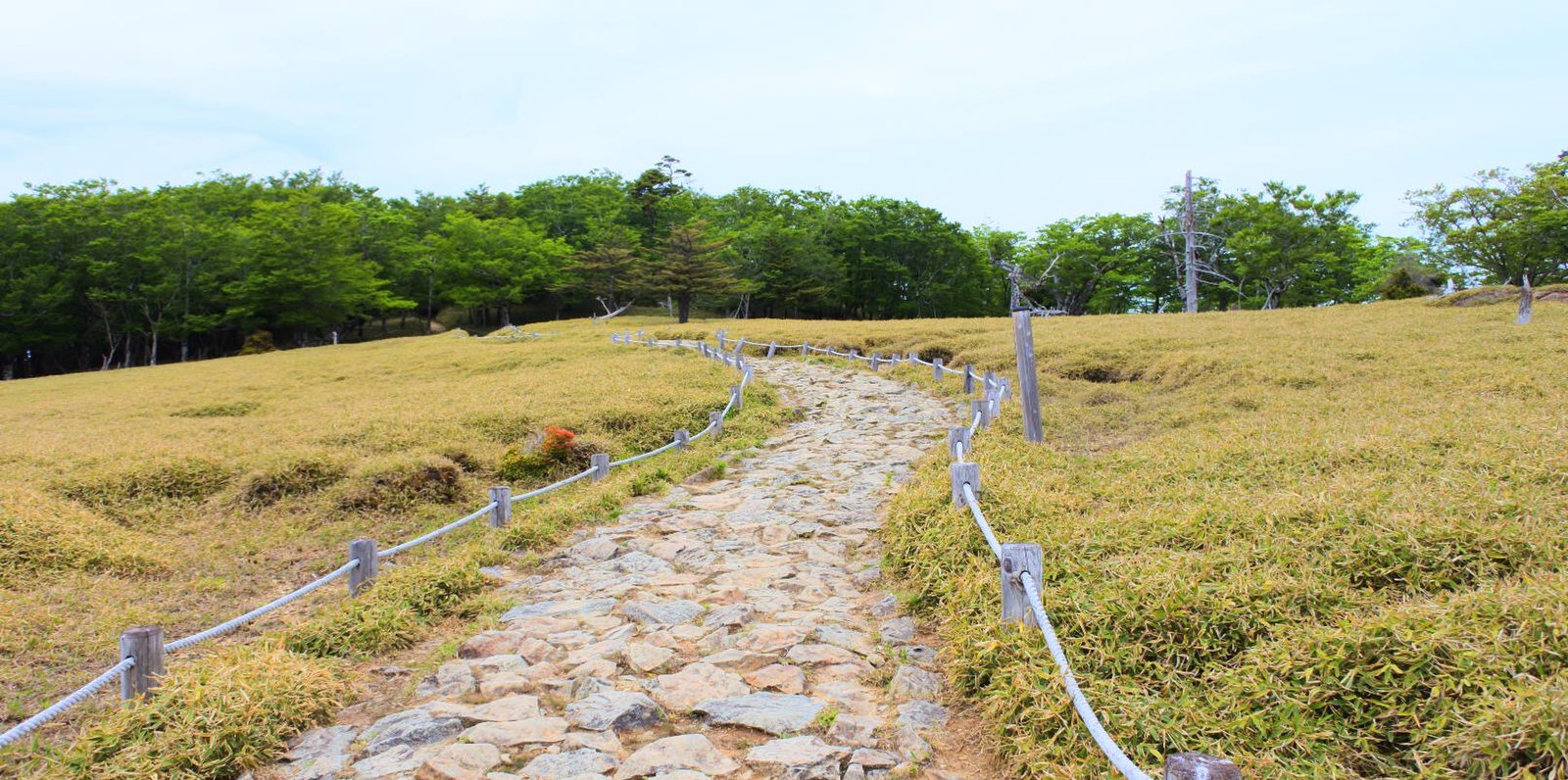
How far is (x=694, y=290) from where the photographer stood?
51.1 metres

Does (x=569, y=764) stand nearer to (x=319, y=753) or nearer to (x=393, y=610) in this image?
(x=319, y=753)

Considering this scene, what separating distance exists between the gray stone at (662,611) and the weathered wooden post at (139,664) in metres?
2.97

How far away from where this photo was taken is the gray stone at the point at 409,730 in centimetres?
470

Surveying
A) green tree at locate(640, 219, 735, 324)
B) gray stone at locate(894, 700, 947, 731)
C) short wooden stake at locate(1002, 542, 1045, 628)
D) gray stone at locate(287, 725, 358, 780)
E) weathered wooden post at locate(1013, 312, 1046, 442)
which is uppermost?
green tree at locate(640, 219, 735, 324)

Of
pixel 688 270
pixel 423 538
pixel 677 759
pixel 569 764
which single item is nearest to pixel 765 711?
pixel 677 759

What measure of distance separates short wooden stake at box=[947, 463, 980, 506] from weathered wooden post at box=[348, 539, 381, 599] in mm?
4947

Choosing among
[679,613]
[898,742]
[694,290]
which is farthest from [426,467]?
[694,290]

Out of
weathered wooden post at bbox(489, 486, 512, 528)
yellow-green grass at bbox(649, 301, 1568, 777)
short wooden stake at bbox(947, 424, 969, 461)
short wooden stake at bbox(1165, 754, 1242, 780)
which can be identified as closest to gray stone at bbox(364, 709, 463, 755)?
yellow-green grass at bbox(649, 301, 1568, 777)

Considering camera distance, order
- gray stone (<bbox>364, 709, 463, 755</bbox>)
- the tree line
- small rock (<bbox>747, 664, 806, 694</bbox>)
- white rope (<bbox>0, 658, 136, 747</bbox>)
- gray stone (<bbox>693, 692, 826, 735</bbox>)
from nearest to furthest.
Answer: white rope (<bbox>0, 658, 136, 747</bbox>)
gray stone (<bbox>364, 709, 463, 755</bbox>)
gray stone (<bbox>693, 692, 826, 735</bbox>)
small rock (<bbox>747, 664, 806, 694</bbox>)
the tree line

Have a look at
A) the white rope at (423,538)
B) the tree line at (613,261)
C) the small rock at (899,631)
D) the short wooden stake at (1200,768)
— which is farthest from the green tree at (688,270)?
the short wooden stake at (1200,768)

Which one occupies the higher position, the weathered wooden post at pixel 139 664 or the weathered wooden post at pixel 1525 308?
the weathered wooden post at pixel 1525 308

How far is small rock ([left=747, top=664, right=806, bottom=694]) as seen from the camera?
530 cm

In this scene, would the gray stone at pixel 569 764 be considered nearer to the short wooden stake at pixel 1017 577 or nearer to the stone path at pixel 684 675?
the stone path at pixel 684 675

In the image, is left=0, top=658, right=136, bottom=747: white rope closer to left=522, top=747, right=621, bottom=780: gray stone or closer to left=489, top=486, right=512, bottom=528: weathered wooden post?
left=522, top=747, right=621, bottom=780: gray stone
